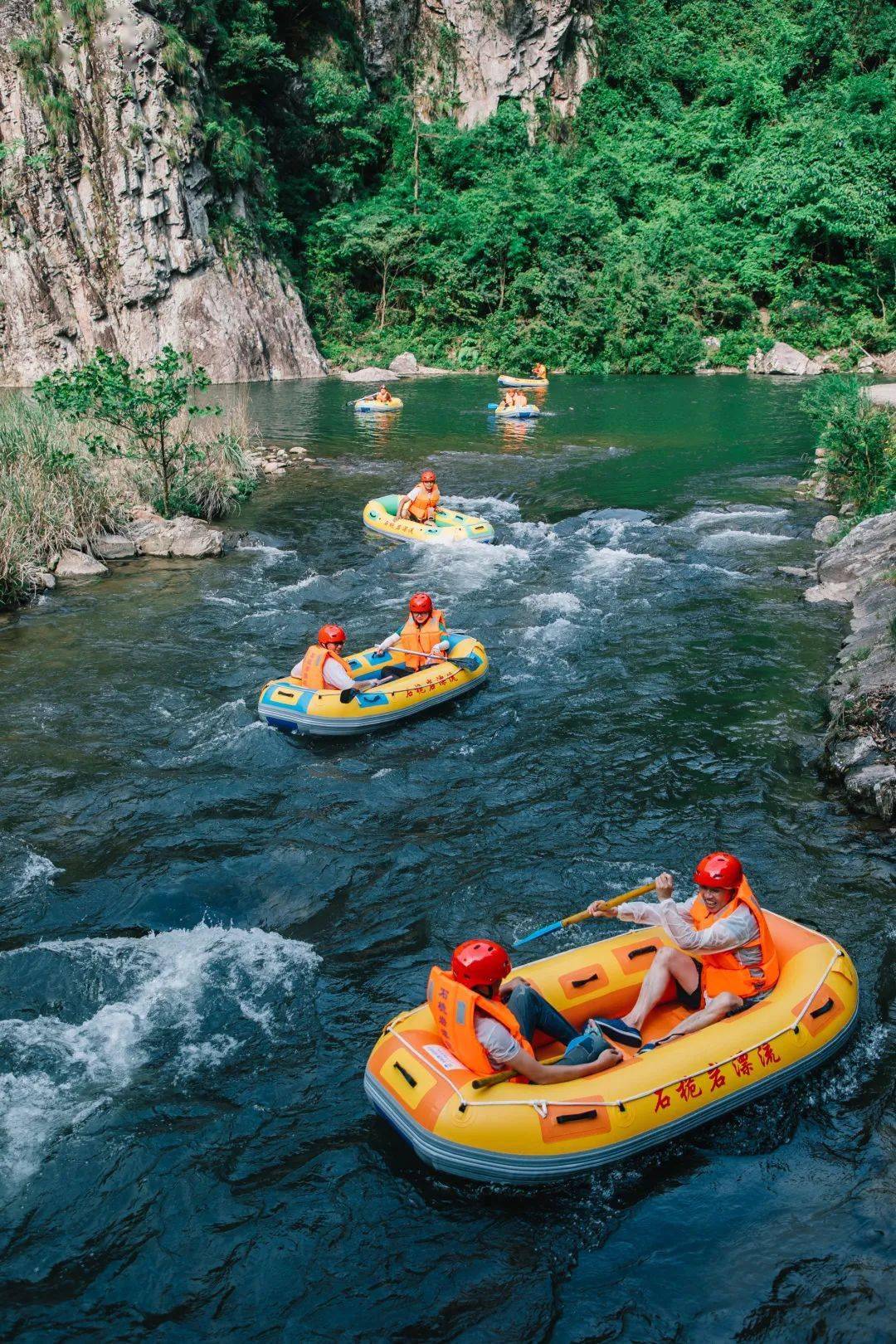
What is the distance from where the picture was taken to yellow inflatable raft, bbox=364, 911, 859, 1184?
15.2ft

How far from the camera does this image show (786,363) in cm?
3141

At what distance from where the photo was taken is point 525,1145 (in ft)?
15.1

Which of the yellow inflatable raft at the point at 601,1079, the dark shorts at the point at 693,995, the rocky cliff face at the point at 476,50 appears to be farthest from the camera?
the rocky cliff face at the point at 476,50

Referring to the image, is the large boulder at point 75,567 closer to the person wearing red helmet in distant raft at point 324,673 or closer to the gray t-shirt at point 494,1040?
the person wearing red helmet in distant raft at point 324,673

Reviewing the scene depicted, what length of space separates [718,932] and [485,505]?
12.1 m

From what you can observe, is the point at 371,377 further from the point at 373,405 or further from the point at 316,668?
the point at 316,668

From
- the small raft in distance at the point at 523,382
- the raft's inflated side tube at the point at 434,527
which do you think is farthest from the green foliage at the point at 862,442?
the small raft in distance at the point at 523,382

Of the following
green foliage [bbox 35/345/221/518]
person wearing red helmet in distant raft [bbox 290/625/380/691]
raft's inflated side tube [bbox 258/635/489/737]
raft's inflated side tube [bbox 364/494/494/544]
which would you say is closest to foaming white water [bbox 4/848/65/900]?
raft's inflated side tube [bbox 258/635/489/737]

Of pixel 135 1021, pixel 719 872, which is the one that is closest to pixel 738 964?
pixel 719 872

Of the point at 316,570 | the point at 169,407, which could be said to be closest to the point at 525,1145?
the point at 316,570

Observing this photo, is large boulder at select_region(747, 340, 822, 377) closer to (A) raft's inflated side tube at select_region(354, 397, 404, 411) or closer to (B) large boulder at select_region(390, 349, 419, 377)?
(B) large boulder at select_region(390, 349, 419, 377)

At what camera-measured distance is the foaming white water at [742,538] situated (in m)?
14.3

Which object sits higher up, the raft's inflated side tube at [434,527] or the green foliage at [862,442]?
the green foliage at [862,442]

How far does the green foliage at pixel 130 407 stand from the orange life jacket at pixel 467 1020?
10.7m
